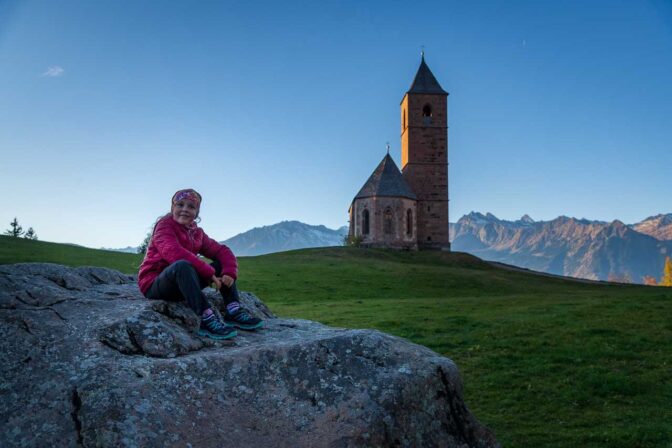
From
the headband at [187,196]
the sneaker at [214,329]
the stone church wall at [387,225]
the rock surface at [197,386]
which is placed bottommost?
the rock surface at [197,386]

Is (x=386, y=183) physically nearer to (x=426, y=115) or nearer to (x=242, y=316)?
(x=426, y=115)

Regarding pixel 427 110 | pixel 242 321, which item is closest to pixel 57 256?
pixel 242 321

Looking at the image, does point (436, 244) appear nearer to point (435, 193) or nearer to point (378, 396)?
point (435, 193)

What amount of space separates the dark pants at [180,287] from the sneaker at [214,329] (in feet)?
0.53

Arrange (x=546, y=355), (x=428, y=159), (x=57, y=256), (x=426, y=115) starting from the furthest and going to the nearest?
(x=426, y=115)
(x=428, y=159)
(x=57, y=256)
(x=546, y=355)

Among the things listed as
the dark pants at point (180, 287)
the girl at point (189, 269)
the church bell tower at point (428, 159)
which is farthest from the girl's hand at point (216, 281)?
the church bell tower at point (428, 159)

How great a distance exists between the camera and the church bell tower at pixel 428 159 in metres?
69.4

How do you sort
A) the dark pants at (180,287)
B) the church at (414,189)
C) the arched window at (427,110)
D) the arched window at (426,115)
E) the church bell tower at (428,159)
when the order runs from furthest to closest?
the arched window at (427,110), the arched window at (426,115), the church bell tower at (428,159), the church at (414,189), the dark pants at (180,287)

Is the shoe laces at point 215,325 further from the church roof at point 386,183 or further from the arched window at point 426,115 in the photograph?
the arched window at point 426,115

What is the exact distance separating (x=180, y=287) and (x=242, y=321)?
3.31 feet

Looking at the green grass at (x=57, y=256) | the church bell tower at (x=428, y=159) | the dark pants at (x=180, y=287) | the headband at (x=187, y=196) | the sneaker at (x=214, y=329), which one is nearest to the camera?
the sneaker at (x=214, y=329)

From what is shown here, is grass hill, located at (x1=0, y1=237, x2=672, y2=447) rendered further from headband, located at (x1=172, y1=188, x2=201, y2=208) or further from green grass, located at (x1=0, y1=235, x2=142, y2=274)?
headband, located at (x1=172, y1=188, x2=201, y2=208)

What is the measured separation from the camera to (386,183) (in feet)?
220

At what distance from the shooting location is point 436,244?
227 ft
